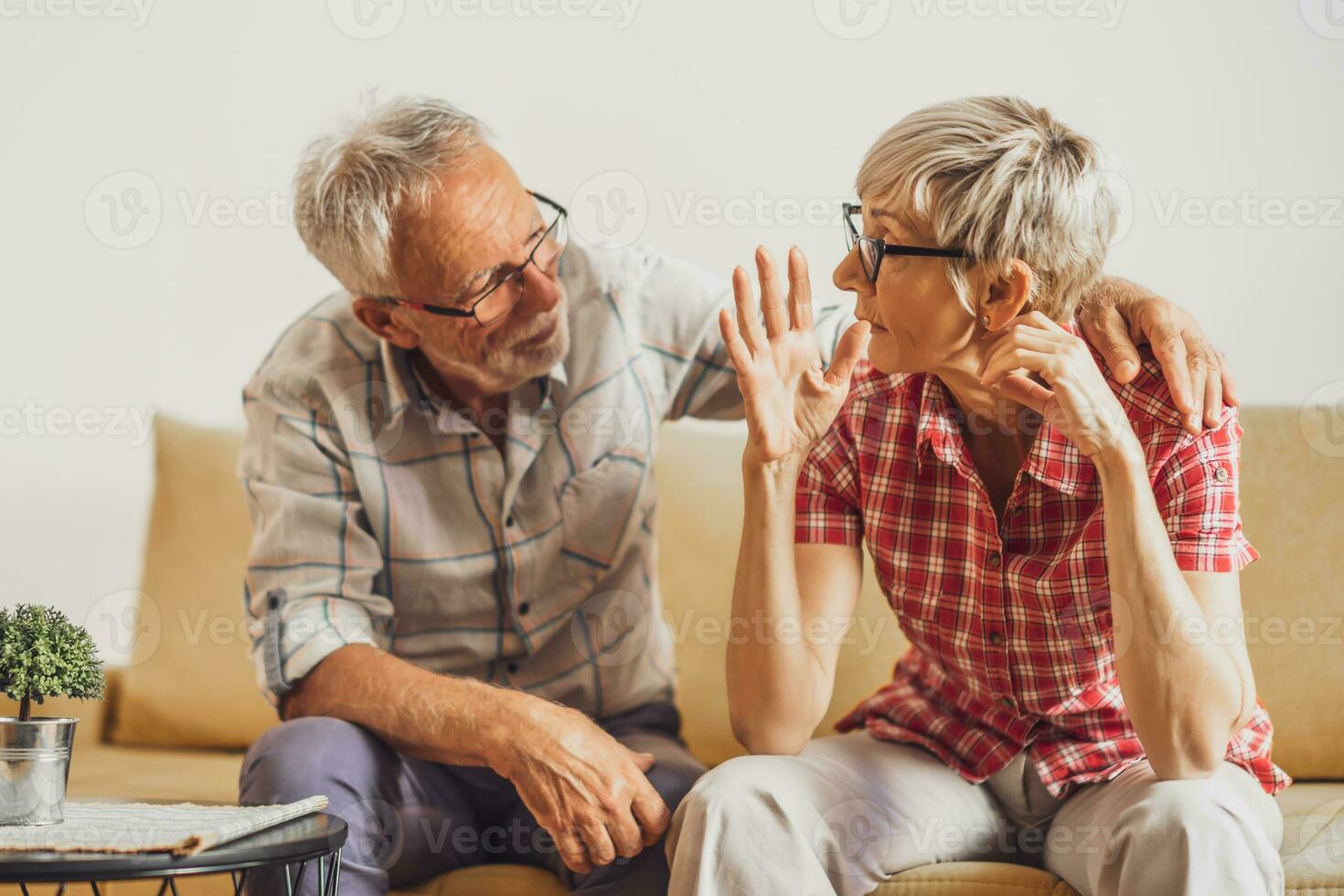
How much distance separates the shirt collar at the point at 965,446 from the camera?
1.31 meters

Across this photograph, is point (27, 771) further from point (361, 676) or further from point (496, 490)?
point (496, 490)

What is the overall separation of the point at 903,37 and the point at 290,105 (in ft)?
4.16

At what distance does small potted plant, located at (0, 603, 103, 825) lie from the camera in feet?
3.79

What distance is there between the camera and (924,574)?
1415 mm

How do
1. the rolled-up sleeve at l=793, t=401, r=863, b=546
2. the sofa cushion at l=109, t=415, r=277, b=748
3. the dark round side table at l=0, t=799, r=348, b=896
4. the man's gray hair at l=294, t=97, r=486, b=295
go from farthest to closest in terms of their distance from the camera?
the sofa cushion at l=109, t=415, r=277, b=748 → the man's gray hair at l=294, t=97, r=486, b=295 → the rolled-up sleeve at l=793, t=401, r=863, b=546 → the dark round side table at l=0, t=799, r=348, b=896

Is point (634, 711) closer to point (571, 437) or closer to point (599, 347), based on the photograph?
point (571, 437)

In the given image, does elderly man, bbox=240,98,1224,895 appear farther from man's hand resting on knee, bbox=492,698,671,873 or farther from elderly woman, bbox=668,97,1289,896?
elderly woman, bbox=668,97,1289,896

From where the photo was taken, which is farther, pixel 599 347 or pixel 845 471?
pixel 599 347

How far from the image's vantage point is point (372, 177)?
1.62 metres

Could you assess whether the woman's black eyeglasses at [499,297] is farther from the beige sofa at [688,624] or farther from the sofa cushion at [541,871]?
the sofa cushion at [541,871]

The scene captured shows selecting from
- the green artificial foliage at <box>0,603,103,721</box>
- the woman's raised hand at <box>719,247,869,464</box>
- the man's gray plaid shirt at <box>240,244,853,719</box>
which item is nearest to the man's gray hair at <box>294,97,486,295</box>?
the man's gray plaid shirt at <box>240,244,853,719</box>

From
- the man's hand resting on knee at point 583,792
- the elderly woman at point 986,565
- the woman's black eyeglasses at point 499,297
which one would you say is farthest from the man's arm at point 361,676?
the woman's black eyeglasses at point 499,297

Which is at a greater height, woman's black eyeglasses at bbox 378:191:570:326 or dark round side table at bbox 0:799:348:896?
woman's black eyeglasses at bbox 378:191:570:326

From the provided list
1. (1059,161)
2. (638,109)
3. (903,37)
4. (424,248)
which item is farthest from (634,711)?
(903,37)
